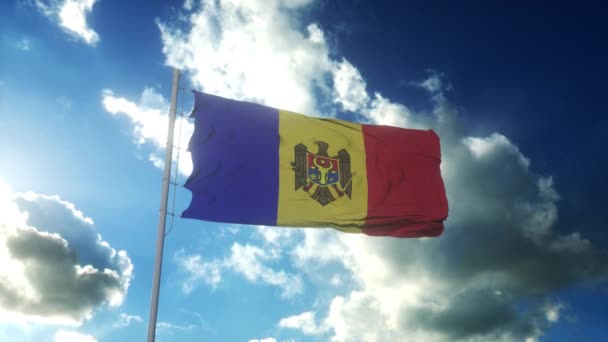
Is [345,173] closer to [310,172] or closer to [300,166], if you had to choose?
[310,172]

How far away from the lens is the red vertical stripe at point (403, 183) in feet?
58.0

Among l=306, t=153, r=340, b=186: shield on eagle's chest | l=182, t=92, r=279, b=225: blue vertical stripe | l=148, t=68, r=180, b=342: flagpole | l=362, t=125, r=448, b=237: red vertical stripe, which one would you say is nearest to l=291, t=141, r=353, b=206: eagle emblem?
l=306, t=153, r=340, b=186: shield on eagle's chest

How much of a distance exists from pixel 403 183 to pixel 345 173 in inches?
99.2

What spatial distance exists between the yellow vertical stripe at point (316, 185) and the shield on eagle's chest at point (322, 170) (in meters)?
0.21

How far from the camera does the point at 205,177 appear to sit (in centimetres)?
1494

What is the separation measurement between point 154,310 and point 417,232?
31.8 feet

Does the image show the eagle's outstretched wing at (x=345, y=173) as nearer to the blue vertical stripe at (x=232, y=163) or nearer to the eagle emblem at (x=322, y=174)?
the eagle emblem at (x=322, y=174)

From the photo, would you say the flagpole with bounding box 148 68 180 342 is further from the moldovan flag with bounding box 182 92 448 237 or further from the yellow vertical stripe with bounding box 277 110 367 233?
the yellow vertical stripe with bounding box 277 110 367 233

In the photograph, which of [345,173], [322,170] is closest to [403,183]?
[345,173]

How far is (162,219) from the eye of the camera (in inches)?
529

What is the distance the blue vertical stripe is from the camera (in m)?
14.8

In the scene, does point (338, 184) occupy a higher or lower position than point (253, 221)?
higher

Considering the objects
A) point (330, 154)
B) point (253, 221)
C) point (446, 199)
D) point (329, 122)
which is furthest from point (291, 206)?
point (446, 199)

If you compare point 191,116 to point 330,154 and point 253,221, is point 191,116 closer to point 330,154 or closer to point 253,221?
point 253,221
